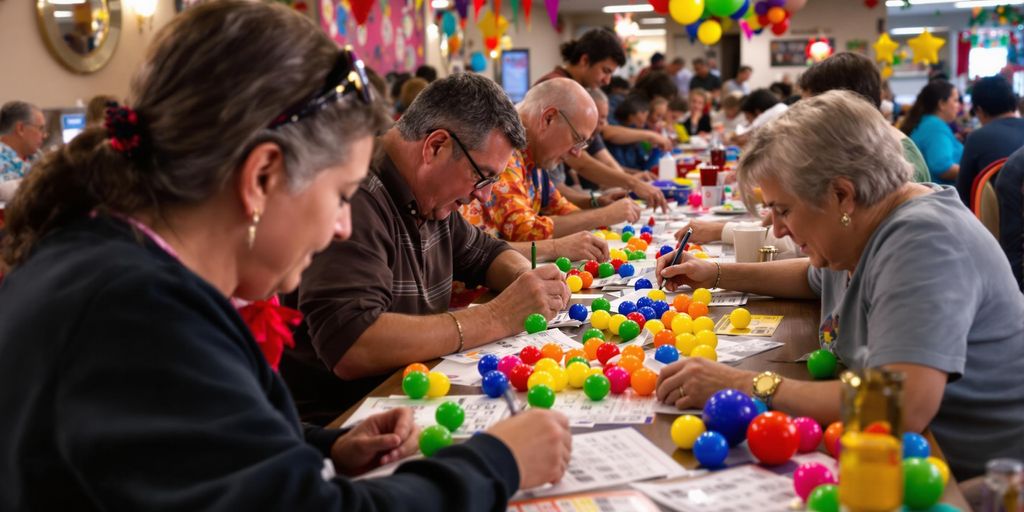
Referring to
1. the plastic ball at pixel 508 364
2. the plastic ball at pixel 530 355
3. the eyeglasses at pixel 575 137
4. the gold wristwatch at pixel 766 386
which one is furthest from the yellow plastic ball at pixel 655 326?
the eyeglasses at pixel 575 137

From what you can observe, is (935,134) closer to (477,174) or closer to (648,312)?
(648,312)

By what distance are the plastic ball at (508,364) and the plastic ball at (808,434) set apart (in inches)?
25.4

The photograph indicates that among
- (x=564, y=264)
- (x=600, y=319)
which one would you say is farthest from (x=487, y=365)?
(x=564, y=264)

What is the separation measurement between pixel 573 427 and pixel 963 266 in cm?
76

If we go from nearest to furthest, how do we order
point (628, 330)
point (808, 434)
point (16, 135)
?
1. point (808, 434)
2. point (628, 330)
3. point (16, 135)

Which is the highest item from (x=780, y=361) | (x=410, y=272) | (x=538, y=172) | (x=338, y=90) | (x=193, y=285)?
(x=338, y=90)

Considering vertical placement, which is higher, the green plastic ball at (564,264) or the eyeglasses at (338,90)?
the eyeglasses at (338,90)

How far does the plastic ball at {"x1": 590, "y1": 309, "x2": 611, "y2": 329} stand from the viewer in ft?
7.88

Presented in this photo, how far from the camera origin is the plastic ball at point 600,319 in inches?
94.5

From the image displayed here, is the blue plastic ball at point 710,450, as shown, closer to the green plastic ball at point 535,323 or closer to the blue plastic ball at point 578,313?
the green plastic ball at point 535,323

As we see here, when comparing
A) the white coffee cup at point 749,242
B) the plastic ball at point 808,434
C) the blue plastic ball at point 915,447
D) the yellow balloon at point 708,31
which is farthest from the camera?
the yellow balloon at point 708,31

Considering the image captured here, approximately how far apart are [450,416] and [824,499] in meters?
0.69

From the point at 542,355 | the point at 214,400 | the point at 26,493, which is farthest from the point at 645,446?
the point at 26,493

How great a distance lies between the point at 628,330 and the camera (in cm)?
230
